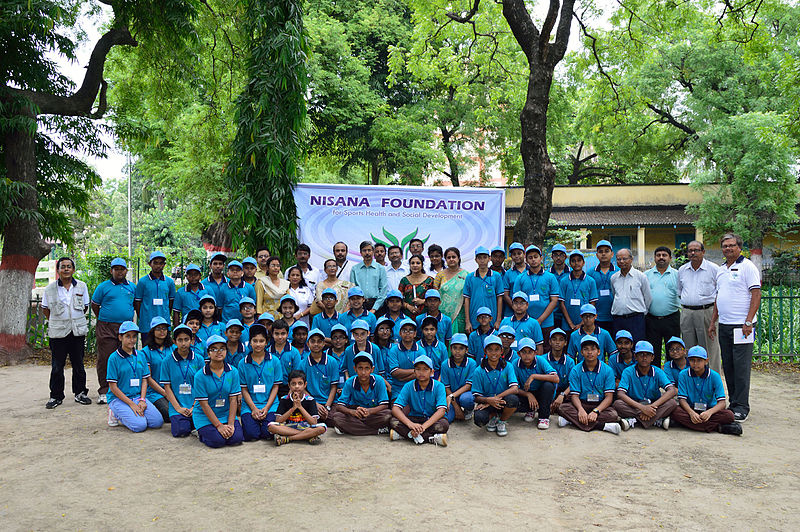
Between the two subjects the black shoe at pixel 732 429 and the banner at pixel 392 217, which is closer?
the black shoe at pixel 732 429

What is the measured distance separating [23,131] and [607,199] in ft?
79.2

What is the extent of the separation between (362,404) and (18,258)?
7581 millimetres

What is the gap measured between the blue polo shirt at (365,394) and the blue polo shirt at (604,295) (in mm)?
A: 2892

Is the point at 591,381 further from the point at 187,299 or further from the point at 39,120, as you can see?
the point at 39,120

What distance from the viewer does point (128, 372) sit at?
6.68 m

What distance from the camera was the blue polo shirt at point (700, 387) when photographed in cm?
660

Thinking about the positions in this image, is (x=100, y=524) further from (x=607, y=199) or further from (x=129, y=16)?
(x=607, y=199)

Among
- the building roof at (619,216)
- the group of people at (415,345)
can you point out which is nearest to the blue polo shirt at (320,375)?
the group of people at (415,345)

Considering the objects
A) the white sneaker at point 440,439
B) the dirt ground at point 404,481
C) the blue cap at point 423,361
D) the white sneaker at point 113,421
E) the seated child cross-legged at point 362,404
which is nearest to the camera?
the dirt ground at point 404,481

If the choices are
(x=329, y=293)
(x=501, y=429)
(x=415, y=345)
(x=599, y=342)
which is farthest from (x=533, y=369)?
(x=329, y=293)

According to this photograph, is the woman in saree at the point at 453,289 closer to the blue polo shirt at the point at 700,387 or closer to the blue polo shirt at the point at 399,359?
the blue polo shirt at the point at 399,359

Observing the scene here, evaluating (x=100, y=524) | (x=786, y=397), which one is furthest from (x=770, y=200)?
(x=100, y=524)

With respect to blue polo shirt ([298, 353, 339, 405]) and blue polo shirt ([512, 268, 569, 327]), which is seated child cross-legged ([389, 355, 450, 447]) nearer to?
blue polo shirt ([298, 353, 339, 405])

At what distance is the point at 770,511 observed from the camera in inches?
173
